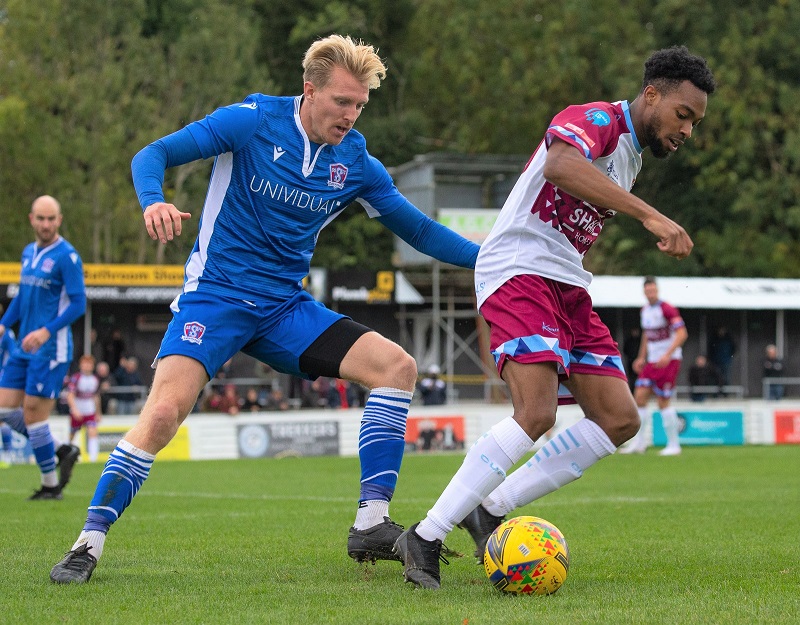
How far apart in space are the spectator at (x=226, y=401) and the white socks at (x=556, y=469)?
1829 cm

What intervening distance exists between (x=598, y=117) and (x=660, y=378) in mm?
13213

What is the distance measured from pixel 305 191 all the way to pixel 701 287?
29.1 meters

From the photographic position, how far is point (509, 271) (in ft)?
18.8

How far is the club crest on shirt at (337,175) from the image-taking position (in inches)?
246

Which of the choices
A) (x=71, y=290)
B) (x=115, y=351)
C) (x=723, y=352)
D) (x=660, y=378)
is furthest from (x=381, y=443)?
(x=723, y=352)

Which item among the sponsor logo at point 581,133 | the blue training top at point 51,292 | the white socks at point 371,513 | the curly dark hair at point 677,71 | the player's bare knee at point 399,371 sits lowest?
the white socks at point 371,513

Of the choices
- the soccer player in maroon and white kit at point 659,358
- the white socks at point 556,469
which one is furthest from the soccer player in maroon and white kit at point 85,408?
the white socks at point 556,469

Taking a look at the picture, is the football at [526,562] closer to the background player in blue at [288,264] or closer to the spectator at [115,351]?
the background player in blue at [288,264]

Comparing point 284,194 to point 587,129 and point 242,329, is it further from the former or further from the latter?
point 587,129

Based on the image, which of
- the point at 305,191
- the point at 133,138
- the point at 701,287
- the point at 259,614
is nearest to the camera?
the point at 259,614

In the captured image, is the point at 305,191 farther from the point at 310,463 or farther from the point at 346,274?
the point at 346,274

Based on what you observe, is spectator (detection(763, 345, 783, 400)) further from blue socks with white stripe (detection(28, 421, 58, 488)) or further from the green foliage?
blue socks with white stripe (detection(28, 421, 58, 488))

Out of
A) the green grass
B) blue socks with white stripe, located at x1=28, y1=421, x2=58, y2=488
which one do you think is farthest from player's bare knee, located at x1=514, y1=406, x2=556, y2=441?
blue socks with white stripe, located at x1=28, y1=421, x2=58, y2=488

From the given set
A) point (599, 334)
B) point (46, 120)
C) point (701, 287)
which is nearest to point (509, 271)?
point (599, 334)
